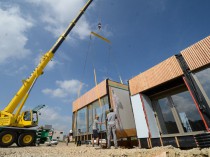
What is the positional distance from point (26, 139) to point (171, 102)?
997cm

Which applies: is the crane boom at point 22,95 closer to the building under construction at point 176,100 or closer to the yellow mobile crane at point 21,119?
the yellow mobile crane at point 21,119

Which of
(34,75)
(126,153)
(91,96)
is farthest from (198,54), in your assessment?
(34,75)

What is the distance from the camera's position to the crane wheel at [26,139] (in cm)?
1029

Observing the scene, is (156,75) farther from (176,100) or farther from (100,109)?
(100,109)

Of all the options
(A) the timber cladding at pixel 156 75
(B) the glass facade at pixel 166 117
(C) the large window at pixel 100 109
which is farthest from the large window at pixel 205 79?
(C) the large window at pixel 100 109

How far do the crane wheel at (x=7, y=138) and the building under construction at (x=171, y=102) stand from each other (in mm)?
6090

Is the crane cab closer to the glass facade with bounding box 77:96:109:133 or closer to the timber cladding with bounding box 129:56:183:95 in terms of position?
the glass facade with bounding box 77:96:109:133

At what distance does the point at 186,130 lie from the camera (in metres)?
6.22

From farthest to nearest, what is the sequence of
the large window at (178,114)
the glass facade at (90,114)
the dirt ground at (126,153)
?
the glass facade at (90,114) < the large window at (178,114) < the dirt ground at (126,153)

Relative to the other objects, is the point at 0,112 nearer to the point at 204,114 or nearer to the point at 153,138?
the point at 153,138

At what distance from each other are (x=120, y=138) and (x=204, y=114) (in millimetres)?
5194

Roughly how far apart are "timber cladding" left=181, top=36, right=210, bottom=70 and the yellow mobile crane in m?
9.20

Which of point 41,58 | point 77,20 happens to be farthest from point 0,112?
point 77,20

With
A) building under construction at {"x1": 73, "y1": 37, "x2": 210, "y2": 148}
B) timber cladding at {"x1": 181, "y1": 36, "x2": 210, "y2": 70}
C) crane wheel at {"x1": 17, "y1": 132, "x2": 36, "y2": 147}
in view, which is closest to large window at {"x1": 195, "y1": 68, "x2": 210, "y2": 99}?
building under construction at {"x1": 73, "y1": 37, "x2": 210, "y2": 148}
